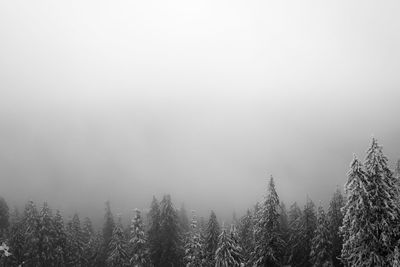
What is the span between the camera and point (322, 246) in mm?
44875

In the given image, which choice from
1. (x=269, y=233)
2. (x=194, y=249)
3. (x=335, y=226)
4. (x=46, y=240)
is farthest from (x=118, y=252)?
(x=335, y=226)

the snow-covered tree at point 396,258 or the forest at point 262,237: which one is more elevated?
the forest at point 262,237

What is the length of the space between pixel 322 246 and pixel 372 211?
2299 centimetres

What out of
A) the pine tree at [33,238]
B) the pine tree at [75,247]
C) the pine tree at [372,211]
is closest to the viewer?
the pine tree at [372,211]

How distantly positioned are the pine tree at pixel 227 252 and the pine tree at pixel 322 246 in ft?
40.1

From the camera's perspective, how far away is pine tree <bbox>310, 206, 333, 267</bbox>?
44312 millimetres

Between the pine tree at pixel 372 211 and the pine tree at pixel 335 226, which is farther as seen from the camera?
the pine tree at pixel 335 226

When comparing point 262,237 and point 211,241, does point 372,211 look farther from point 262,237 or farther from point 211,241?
point 211,241

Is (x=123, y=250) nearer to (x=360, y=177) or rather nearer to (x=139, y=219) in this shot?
(x=139, y=219)

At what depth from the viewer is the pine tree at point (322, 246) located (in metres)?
44.3

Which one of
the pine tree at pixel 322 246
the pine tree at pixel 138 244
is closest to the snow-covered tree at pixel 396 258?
the pine tree at pixel 322 246

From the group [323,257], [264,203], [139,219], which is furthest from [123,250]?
[323,257]

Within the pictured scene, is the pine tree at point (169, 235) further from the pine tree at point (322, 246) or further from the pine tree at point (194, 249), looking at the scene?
the pine tree at point (322, 246)

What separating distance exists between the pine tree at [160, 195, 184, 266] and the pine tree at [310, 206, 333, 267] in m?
20.9
